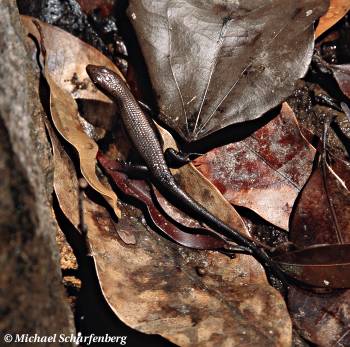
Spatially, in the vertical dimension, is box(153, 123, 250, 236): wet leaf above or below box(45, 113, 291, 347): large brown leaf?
above

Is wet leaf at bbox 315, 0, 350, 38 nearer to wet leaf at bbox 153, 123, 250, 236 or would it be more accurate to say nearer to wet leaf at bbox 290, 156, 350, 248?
wet leaf at bbox 290, 156, 350, 248

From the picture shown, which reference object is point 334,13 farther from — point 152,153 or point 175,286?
point 175,286

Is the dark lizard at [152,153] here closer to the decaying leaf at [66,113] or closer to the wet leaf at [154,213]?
the wet leaf at [154,213]

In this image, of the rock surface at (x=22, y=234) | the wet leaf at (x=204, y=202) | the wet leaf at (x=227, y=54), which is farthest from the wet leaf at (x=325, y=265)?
the rock surface at (x=22, y=234)

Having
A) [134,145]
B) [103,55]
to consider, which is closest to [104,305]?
[134,145]

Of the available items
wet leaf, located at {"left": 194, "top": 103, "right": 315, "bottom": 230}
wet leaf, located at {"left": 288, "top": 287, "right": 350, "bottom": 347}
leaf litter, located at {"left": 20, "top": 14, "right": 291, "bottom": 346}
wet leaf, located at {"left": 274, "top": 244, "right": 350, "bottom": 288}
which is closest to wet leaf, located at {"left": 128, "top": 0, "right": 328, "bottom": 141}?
wet leaf, located at {"left": 194, "top": 103, "right": 315, "bottom": 230}

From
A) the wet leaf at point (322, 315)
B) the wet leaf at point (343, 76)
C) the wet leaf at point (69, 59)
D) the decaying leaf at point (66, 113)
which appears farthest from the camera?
the wet leaf at point (343, 76)
